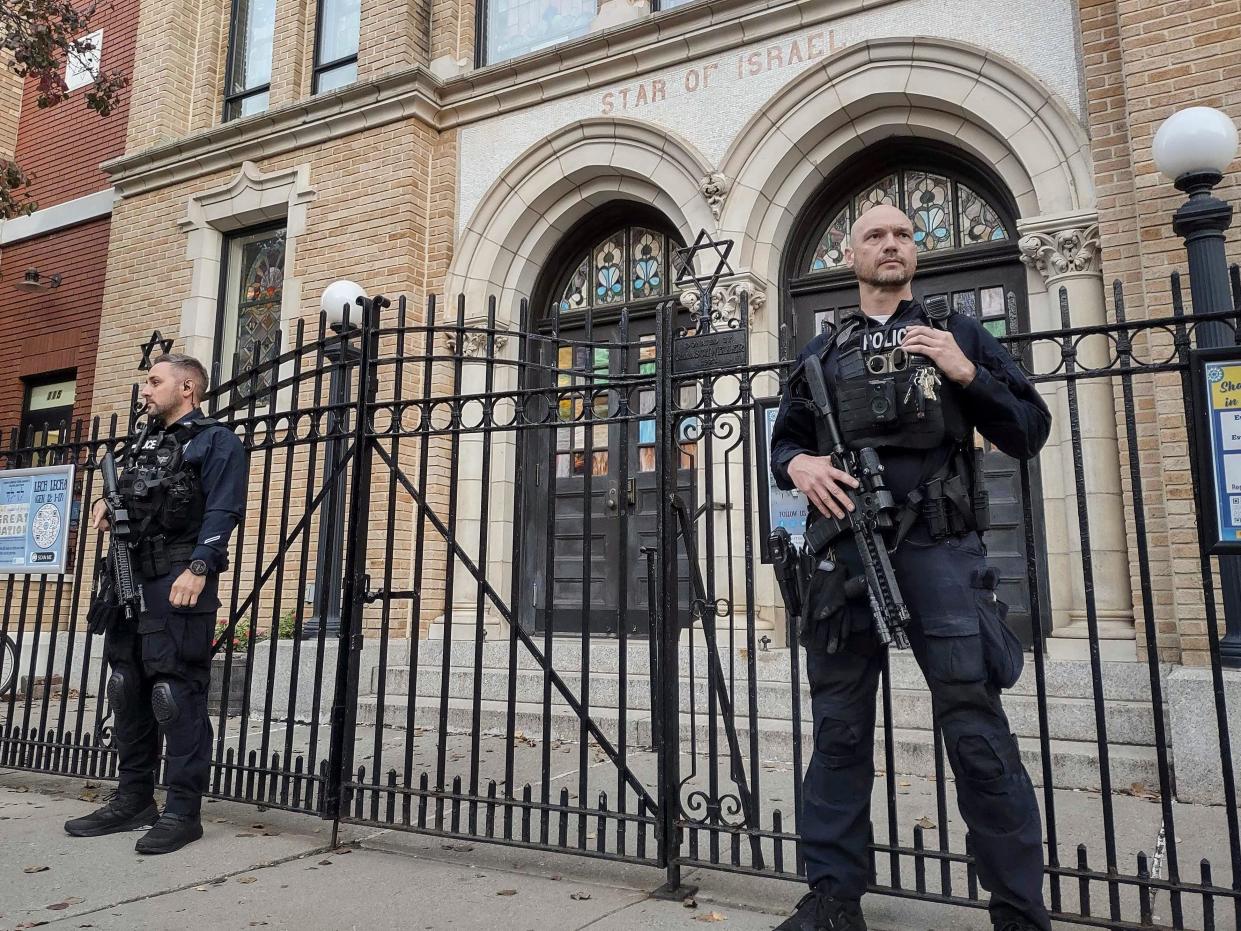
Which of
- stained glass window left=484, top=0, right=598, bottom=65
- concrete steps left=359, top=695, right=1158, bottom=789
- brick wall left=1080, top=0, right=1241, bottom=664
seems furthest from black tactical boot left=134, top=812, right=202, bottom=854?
stained glass window left=484, top=0, right=598, bottom=65

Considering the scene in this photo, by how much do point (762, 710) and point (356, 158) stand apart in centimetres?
674

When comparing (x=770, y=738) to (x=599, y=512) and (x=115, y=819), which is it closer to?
(x=599, y=512)

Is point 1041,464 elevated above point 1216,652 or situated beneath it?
elevated above

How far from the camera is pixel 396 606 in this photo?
8.19 meters

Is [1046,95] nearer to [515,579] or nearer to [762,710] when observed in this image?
[762,710]

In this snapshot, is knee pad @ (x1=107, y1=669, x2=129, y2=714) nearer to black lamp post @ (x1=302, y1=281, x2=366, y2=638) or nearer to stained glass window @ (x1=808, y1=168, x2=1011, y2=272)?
black lamp post @ (x1=302, y1=281, x2=366, y2=638)

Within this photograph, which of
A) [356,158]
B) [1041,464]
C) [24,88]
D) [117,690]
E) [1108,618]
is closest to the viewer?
[117,690]

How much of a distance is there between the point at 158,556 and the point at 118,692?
2.22 ft

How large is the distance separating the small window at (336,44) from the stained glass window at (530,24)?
164cm

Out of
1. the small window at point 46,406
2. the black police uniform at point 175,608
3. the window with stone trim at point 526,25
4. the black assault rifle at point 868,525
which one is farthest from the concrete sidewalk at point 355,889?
the small window at point 46,406

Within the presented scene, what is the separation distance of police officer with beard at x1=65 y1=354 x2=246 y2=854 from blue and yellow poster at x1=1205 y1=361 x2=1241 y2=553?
12.6 ft

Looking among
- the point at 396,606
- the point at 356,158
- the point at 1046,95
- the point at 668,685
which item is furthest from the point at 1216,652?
the point at 356,158

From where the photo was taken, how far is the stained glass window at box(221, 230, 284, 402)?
32.6 ft

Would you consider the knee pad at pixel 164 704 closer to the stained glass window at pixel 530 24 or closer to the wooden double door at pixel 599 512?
the wooden double door at pixel 599 512
